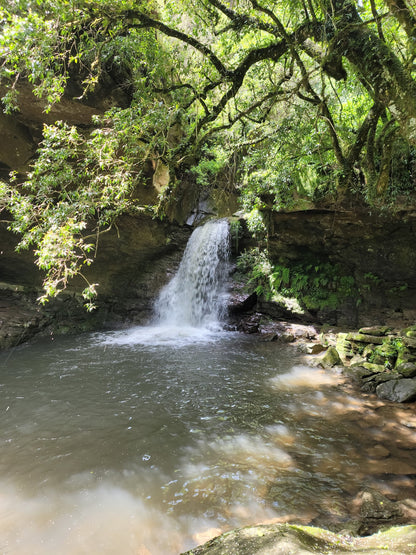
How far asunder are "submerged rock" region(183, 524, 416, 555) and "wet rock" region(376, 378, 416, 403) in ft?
11.2

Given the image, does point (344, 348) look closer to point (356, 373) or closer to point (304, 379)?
point (356, 373)

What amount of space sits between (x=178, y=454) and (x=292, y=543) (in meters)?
2.28

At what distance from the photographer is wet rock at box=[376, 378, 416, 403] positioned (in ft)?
15.6

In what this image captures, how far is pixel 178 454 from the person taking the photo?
343cm

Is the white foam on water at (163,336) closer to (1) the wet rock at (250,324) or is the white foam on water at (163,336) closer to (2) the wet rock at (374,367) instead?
(1) the wet rock at (250,324)

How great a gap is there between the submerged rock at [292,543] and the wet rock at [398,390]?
3.41 m

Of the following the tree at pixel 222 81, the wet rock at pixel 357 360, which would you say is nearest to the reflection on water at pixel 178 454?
the wet rock at pixel 357 360

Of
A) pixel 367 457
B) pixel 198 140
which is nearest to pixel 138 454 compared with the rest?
pixel 367 457

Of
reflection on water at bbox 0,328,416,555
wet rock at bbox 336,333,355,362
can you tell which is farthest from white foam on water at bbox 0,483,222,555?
wet rock at bbox 336,333,355,362

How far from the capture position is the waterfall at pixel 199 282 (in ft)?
37.6

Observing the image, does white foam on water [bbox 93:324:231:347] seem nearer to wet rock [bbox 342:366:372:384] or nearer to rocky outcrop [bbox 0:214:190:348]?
rocky outcrop [bbox 0:214:190:348]

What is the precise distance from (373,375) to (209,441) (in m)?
3.58

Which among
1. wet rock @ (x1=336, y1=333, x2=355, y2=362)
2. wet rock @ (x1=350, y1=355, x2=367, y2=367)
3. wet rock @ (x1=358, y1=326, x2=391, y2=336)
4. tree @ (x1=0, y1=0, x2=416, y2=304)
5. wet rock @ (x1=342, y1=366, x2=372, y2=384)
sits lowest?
wet rock @ (x1=342, y1=366, x2=372, y2=384)

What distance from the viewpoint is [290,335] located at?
359 inches
